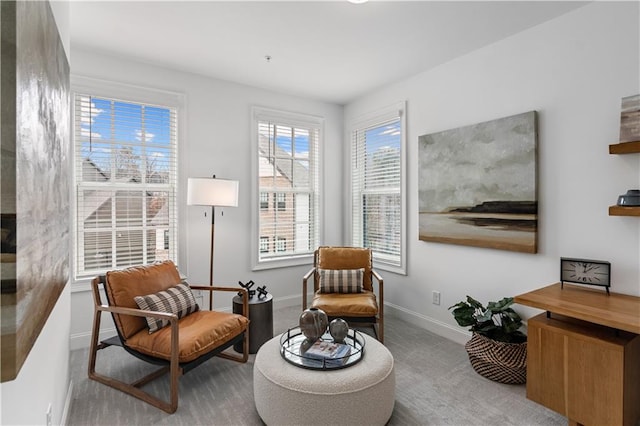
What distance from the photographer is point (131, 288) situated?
2434mm

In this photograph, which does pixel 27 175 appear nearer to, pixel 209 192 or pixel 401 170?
pixel 209 192

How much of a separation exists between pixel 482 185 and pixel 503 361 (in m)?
1.39

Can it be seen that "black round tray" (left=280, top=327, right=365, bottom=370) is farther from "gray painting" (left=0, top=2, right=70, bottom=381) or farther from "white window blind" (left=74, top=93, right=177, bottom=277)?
"white window blind" (left=74, top=93, right=177, bottom=277)

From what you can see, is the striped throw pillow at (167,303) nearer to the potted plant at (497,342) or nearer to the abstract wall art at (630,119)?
the potted plant at (497,342)

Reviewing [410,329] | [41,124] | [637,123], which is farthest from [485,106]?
[41,124]

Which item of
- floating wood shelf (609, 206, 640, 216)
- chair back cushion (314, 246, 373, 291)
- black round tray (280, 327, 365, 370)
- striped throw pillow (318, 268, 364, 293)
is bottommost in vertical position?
black round tray (280, 327, 365, 370)

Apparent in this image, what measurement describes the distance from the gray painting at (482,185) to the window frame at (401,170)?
26 cm

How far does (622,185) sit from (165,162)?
3745mm

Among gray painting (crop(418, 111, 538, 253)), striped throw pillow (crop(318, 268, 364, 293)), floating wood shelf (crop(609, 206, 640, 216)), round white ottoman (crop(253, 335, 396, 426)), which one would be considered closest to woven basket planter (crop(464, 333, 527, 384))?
gray painting (crop(418, 111, 538, 253))

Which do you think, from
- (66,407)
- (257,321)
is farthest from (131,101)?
(66,407)

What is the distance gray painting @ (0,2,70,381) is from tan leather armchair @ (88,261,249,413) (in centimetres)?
86

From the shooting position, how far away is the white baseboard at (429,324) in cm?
316

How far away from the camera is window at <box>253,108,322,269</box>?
407 centimetres

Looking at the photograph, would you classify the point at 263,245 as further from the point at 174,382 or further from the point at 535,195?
the point at 535,195
